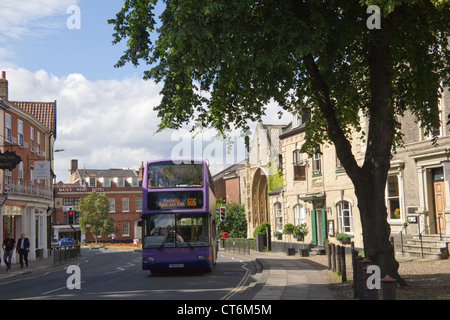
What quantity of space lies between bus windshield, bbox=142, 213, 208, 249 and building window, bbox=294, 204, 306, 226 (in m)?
19.5

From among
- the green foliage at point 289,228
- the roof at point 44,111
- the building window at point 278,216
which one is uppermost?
the roof at point 44,111

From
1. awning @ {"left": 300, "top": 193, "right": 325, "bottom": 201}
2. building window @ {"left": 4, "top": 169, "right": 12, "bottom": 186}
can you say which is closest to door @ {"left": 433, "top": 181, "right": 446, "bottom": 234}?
awning @ {"left": 300, "top": 193, "right": 325, "bottom": 201}

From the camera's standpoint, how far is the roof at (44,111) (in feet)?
155

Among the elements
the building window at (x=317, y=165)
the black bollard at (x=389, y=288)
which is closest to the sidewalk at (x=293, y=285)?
the black bollard at (x=389, y=288)

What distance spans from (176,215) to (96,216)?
6031 cm

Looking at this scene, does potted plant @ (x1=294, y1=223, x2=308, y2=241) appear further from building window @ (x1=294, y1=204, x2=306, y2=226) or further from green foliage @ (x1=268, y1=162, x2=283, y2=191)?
green foliage @ (x1=268, y1=162, x2=283, y2=191)

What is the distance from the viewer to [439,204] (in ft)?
78.4

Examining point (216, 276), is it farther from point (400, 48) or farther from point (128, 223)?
point (128, 223)

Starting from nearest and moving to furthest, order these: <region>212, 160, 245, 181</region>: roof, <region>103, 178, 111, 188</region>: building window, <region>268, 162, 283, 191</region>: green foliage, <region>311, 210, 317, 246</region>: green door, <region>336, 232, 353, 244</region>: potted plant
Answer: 1. <region>336, 232, 353, 244</region>: potted plant
2. <region>311, 210, 317, 246</region>: green door
3. <region>268, 162, 283, 191</region>: green foliage
4. <region>212, 160, 245, 181</region>: roof
5. <region>103, 178, 111, 188</region>: building window

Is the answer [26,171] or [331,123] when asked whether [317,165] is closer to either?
[26,171]

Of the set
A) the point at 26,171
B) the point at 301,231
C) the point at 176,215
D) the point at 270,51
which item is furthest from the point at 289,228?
the point at 270,51

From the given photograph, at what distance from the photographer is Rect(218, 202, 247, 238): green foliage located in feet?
186

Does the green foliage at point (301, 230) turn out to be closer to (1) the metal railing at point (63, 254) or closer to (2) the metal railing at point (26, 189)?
(1) the metal railing at point (63, 254)
